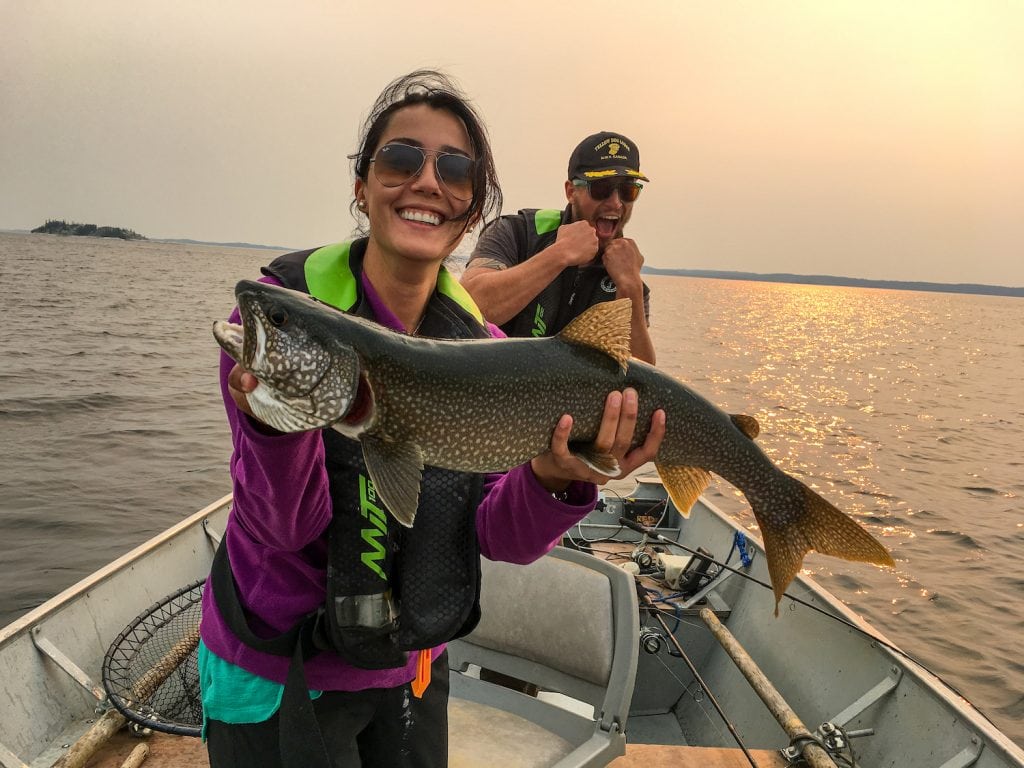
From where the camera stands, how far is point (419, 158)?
2.48m

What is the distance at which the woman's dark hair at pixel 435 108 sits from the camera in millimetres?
2619

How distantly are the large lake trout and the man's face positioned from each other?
2.39 m

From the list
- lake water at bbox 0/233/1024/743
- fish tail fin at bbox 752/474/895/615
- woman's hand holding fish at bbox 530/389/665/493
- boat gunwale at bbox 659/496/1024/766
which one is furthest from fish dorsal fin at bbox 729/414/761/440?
lake water at bbox 0/233/1024/743

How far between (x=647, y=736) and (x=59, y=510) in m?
9.10

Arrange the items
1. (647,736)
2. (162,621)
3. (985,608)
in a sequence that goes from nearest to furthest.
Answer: (162,621) < (647,736) < (985,608)

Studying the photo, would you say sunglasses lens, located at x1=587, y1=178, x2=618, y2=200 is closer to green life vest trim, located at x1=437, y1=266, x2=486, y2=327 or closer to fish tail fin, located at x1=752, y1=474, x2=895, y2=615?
green life vest trim, located at x1=437, y1=266, x2=486, y2=327

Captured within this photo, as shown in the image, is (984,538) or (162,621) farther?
(984,538)

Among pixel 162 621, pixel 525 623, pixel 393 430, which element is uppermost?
pixel 393 430

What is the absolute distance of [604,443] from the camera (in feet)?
8.18

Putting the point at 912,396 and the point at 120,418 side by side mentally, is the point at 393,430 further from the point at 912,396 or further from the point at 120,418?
the point at 912,396

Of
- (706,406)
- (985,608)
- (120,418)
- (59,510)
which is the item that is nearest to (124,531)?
(59,510)

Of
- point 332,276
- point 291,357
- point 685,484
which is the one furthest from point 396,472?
point 685,484

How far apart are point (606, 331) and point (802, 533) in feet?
4.78

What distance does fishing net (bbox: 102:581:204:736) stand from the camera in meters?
3.82
